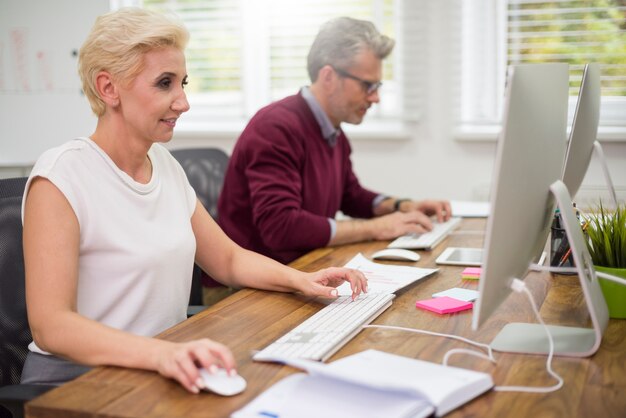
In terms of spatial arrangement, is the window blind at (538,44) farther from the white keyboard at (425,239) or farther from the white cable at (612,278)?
the white cable at (612,278)

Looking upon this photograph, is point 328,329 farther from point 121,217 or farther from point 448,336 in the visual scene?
point 121,217

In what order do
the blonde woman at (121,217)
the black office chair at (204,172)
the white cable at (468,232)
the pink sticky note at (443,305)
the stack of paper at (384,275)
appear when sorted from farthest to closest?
the black office chair at (204,172), the white cable at (468,232), the stack of paper at (384,275), the pink sticky note at (443,305), the blonde woman at (121,217)

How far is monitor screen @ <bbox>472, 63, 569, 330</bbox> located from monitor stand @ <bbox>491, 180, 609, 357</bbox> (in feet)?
0.13

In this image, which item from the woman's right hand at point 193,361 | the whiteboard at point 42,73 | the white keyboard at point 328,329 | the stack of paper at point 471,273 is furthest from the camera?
the whiteboard at point 42,73

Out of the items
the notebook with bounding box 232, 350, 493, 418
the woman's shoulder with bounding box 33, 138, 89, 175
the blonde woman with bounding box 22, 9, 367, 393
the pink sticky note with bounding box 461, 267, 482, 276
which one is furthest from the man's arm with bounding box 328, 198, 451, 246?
the notebook with bounding box 232, 350, 493, 418

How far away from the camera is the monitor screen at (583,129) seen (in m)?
1.62

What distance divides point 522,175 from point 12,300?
3.31ft

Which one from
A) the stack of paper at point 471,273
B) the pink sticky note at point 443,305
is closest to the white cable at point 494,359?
the pink sticky note at point 443,305

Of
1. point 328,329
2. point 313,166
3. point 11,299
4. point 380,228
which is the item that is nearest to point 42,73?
point 313,166

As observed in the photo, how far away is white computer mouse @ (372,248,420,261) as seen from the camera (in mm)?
1911

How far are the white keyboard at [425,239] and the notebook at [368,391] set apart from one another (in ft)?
3.21

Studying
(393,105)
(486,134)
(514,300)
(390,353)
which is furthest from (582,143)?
(393,105)

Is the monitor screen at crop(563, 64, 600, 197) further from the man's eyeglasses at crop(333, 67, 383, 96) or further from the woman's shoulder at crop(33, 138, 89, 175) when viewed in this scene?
the woman's shoulder at crop(33, 138, 89, 175)

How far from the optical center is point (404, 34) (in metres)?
3.43
